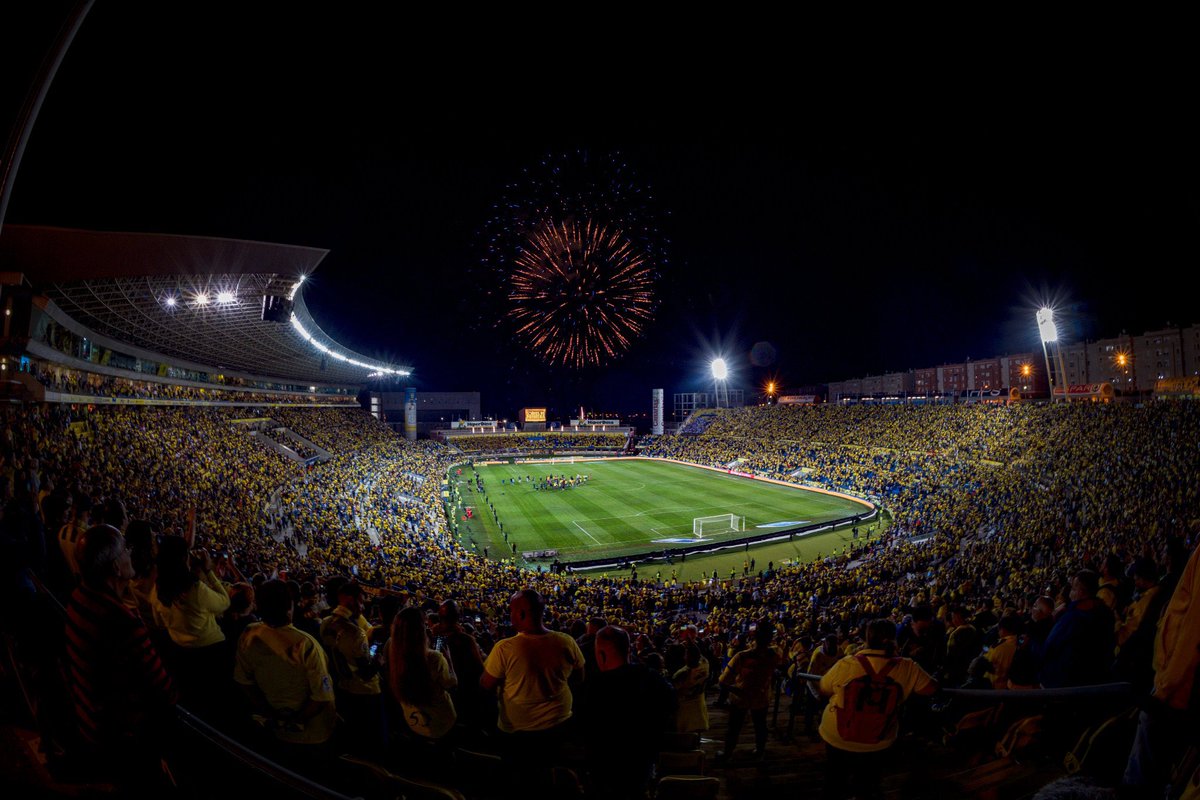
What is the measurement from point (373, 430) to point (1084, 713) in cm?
7141

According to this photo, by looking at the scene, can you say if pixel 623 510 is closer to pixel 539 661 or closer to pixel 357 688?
pixel 357 688

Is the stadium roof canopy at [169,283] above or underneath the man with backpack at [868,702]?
above

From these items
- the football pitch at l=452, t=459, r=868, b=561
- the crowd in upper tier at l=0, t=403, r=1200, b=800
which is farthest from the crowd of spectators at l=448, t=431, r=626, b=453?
the crowd in upper tier at l=0, t=403, r=1200, b=800

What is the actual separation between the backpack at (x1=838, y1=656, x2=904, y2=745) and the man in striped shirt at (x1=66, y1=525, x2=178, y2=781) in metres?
4.06

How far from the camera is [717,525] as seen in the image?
3641cm

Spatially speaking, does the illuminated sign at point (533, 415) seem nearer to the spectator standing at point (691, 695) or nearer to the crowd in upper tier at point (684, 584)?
the crowd in upper tier at point (684, 584)

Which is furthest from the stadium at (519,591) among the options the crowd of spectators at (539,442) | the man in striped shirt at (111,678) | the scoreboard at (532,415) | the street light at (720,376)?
the street light at (720,376)

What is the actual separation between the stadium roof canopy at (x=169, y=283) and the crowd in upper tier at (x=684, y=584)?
188 inches

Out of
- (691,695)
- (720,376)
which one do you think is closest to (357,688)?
(691,695)

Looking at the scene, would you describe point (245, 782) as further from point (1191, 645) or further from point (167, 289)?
point (167, 289)

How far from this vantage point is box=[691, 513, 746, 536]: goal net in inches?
1372

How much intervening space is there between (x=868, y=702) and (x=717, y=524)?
33996mm

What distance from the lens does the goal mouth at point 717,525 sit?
34625mm

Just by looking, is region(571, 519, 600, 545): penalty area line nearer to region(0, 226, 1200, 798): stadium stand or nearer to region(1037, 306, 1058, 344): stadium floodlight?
region(0, 226, 1200, 798): stadium stand
